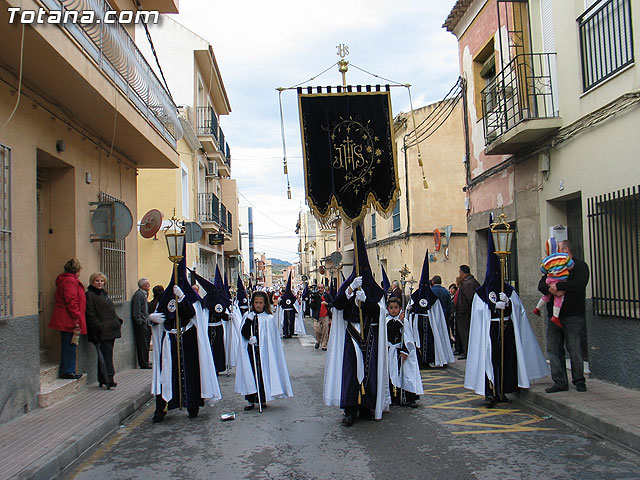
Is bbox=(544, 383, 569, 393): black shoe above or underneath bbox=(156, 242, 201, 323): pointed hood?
underneath

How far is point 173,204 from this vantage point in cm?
2011

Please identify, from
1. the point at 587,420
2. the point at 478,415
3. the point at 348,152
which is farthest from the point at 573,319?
→ the point at 348,152

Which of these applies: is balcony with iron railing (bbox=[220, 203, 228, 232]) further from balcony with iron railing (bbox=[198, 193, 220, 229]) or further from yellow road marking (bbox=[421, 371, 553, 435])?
yellow road marking (bbox=[421, 371, 553, 435])

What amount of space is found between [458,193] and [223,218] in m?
10.9

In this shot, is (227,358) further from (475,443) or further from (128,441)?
(475,443)

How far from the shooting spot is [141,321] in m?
12.3

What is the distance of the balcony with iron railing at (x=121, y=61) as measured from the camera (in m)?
8.50

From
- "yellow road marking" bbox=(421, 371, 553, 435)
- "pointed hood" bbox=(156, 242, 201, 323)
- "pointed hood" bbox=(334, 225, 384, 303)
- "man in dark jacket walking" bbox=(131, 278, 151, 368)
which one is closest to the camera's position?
"yellow road marking" bbox=(421, 371, 553, 435)

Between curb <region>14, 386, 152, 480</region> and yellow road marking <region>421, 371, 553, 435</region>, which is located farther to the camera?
yellow road marking <region>421, 371, 553, 435</region>

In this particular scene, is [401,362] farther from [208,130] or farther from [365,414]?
[208,130]

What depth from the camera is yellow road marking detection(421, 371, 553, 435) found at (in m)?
6.96

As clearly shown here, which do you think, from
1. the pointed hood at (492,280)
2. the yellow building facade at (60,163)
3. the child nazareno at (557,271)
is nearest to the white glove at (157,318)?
the yellow building facade at (60,163)

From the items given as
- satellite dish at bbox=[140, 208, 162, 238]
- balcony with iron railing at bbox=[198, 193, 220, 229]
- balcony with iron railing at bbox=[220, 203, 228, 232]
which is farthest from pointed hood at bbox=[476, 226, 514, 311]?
balcony with iron railing at bbox=[220, 203, 228, 232]

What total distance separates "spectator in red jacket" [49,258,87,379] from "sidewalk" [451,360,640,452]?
6498 millimetres
